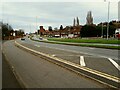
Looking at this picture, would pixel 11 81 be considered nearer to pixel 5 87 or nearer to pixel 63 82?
pixel 5 87

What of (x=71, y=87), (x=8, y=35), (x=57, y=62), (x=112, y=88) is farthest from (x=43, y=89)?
(x=8, y=35)

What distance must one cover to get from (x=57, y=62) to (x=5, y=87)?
6808 millimetres

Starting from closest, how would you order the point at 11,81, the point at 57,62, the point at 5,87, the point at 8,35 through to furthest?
the point at 5,87
the point at 11,81
the point at 57,62
the point at 8,35

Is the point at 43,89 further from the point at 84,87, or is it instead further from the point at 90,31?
the point at 90,31

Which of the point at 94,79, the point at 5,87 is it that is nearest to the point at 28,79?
the point at 5,87

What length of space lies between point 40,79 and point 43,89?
6.73ft

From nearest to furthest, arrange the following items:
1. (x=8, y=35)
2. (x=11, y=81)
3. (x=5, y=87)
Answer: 1. (x=5, y=87)
2. (x=11, y=81)
3. (x=8, y=35)

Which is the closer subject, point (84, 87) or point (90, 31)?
point (84, 87)

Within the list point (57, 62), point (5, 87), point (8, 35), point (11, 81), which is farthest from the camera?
Answer: point (8, 35)

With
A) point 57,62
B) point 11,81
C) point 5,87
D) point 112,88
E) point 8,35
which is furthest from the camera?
point 8,35

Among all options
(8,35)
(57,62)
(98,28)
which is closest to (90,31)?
(98,28)

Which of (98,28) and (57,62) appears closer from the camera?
(57,62)

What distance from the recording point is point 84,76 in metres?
11.1

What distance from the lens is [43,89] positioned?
29.5 ft
